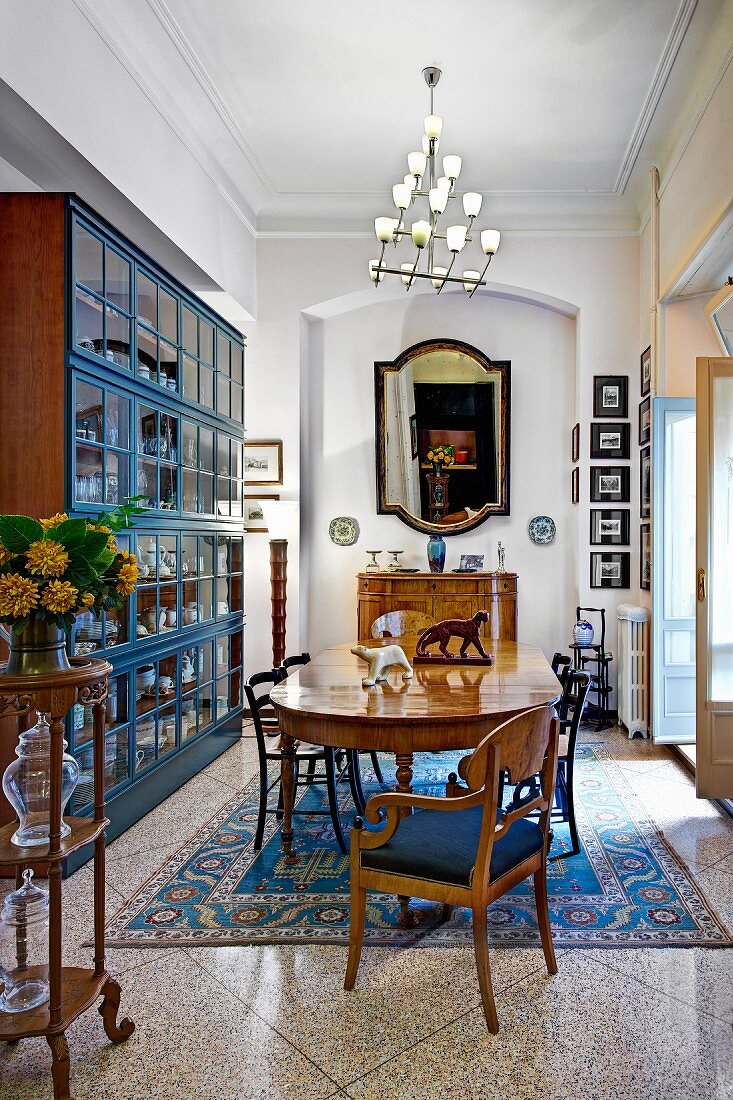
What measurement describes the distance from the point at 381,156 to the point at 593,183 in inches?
62.4

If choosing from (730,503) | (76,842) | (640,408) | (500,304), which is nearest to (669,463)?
(640,408)

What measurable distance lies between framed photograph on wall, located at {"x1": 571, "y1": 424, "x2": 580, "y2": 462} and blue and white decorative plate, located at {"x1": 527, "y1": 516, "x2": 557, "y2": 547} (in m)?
0.56

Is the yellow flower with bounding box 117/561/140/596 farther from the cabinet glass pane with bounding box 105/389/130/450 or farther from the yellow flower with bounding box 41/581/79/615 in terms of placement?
the cabinet glass pane with bounding box 105/389/130/450

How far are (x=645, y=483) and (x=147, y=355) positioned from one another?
359 centimetres

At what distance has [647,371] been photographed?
5527mm

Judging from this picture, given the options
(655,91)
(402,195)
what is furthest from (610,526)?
(402,195)

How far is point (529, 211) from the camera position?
5824 millimetres

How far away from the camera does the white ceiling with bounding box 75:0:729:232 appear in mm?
3652

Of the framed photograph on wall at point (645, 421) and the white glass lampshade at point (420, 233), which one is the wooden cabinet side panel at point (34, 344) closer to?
the white glass lampshade at point (420, 233)

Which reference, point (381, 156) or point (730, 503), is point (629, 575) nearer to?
point (730, 503)

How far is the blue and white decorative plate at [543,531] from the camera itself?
6.30m

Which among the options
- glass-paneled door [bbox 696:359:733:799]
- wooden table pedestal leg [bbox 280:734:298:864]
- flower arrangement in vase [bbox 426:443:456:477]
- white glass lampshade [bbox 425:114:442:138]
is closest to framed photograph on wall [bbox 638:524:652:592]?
glass-paneled door [bbox 696:359:733:799]

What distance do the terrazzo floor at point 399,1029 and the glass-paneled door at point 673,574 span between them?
98.1 inches

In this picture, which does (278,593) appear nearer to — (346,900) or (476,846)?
(346,900)
